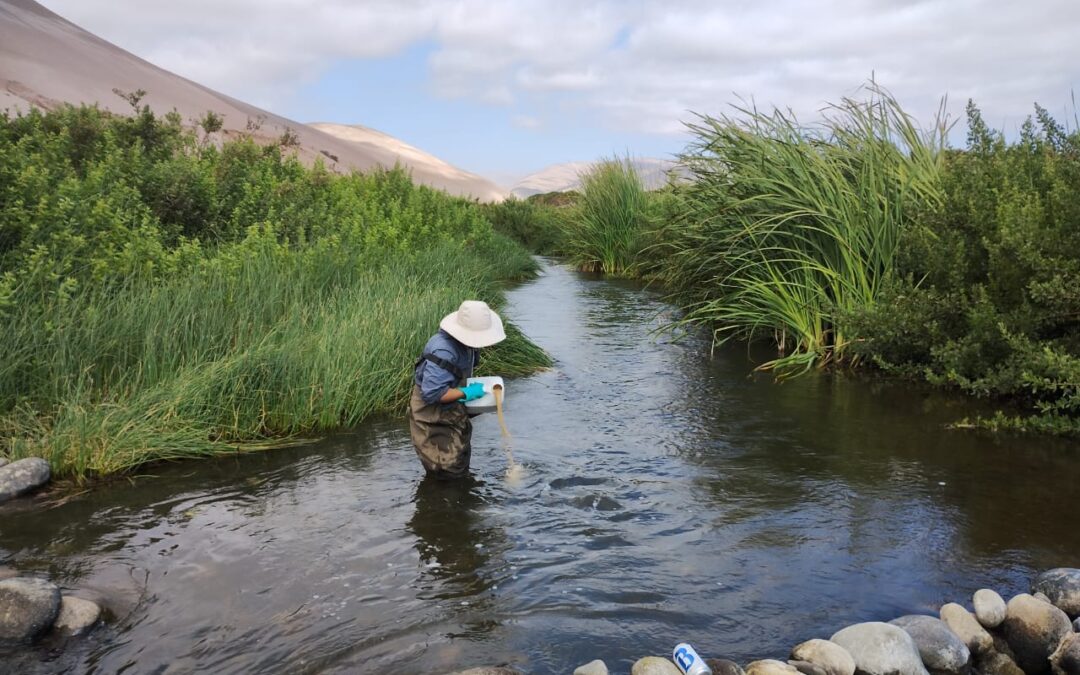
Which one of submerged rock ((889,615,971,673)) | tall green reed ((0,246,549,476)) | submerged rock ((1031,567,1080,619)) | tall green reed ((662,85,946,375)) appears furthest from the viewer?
tall green reed ((662,85,946,375))

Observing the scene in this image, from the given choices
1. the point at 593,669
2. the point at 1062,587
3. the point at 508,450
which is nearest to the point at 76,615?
the point at 593,669

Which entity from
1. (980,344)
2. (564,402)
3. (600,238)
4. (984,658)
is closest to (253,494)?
(564,402)

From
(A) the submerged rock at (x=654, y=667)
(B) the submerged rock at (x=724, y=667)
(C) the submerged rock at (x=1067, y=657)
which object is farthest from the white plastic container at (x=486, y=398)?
(C) the submerged rock at (x=1067, y=657)

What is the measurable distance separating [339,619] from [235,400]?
3.14 metres

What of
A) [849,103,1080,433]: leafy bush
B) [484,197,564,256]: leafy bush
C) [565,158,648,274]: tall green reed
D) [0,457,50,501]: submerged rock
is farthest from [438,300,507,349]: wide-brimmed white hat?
[484,197,564,256]: leafy bush

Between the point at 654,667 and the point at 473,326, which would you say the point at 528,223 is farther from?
the point at 654,667

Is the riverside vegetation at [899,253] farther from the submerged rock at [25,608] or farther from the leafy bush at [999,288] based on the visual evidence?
the submerged rock at [25,608]

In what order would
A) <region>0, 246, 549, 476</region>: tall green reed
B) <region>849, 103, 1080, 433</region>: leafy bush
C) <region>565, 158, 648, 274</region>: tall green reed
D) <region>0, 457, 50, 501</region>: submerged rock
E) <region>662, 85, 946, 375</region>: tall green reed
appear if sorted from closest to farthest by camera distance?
<region>0, 457, 50, 501</region>: submerged rock
<region>0, 246, 549, 476</region>: tall green reed
<region>849, 103, 1080, 433</region>: leafy bush
<region>662, 85, 946, 375</region>: tall green reed
<region>565, 158, 648, 274</region>: tall green reed

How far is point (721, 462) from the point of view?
249 inches

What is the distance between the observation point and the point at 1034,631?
3816 millimetres

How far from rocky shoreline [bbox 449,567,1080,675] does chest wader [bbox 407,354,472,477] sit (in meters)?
2.26

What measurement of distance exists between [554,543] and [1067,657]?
2.58m

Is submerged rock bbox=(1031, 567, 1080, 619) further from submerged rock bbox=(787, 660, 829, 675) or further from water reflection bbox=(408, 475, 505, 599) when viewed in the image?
water reflection bbox=(408, 475, 505, 599)

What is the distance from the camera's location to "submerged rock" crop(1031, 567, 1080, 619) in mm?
4012
